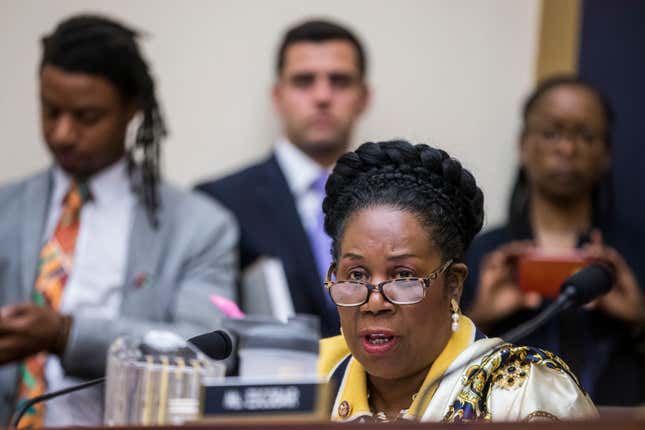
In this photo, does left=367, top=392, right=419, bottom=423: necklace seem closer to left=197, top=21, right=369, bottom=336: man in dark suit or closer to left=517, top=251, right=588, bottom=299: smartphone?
left=517, top=251, right=588, bottom=299: smartphone

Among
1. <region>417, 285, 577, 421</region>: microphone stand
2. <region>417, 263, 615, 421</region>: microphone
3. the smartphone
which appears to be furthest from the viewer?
the smartphone

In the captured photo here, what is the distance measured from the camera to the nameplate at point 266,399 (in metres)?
1.69

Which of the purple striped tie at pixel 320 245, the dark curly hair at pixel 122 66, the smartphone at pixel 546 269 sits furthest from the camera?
the purple striped tie at pixel 320 245

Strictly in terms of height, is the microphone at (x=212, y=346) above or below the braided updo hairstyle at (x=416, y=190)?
→ below

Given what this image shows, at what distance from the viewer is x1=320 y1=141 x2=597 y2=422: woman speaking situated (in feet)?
7.28

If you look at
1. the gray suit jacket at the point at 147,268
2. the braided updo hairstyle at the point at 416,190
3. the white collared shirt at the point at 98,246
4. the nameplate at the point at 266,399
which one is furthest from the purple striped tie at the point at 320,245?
the nameplate at the point at 266,399

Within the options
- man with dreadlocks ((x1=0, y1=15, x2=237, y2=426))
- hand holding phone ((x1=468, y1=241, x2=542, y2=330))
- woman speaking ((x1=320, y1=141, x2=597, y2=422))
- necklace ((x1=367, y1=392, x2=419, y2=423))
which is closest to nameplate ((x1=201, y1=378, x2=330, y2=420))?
woman speaking ((x1=320, y1=141, x2=597, y2=422))

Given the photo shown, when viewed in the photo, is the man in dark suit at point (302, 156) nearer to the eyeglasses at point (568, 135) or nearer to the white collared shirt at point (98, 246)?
the white collared shirt at point (98, 246)

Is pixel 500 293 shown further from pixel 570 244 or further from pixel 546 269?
pixel 570 244

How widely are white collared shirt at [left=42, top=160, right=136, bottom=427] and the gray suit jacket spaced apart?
0.11 feet

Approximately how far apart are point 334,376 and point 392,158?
458mm

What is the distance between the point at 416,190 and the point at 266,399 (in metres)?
0.82

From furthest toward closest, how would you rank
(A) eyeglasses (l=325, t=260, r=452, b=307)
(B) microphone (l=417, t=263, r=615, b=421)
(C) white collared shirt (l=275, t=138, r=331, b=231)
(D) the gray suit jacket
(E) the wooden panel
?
(E) the wooden panel
(C) white collared shirt (l=275, t=138, r=331, b=231)
(D) the gray suit jacket
(B) microphone (l=417, t=263, r=615, b=421)
(A) eyeglasses (l=325, t=260, r=452, b=307)

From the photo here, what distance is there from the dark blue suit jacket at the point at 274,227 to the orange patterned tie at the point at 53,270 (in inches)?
23.0
